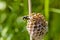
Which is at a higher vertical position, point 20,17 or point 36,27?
point 36,27

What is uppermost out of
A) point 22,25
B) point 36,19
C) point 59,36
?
point 36,19

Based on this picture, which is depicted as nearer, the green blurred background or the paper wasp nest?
the paper wasp nest

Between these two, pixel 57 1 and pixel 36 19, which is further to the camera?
pixel 57 1

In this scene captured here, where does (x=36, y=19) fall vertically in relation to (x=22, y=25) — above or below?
above

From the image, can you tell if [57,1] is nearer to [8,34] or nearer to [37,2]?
[37,2]

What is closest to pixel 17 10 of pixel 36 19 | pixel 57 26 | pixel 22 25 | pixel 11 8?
pixel 11 8

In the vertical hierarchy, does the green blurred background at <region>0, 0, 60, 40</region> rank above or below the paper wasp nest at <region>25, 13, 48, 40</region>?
below

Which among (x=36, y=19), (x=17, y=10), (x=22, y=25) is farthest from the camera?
(x=17, y=10)

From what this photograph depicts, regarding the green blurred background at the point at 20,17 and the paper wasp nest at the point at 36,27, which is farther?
the green blurred background at the point at 20,17
